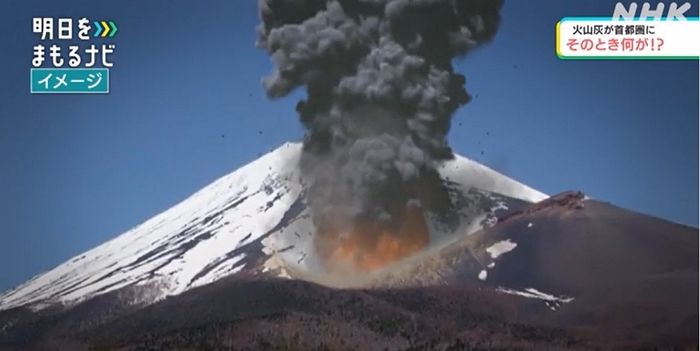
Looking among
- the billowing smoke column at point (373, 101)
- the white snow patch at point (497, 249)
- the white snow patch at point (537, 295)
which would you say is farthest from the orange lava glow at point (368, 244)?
Answer: the white snow patch at point (537, 295)

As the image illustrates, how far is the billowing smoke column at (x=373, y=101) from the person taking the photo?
6477mm

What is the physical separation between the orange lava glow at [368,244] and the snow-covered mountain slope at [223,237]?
0.08 meters

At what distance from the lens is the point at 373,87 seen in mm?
6715

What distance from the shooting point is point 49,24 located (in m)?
6.24

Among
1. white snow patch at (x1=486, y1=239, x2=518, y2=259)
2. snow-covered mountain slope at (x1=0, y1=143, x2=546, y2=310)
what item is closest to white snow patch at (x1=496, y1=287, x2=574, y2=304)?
white snow patch at (x1=486, y1=239, x2=518, y2=259)

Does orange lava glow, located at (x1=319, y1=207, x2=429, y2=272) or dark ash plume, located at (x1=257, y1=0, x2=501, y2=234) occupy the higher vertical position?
dark ash plume, located at (x1=257, y1=0, x2=501, y2=234)

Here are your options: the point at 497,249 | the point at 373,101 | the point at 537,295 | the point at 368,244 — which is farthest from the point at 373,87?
the point at 537,295

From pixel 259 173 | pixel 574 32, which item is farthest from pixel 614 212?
pixel 259 173

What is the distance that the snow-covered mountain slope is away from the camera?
6.24 meters

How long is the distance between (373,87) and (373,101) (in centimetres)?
8

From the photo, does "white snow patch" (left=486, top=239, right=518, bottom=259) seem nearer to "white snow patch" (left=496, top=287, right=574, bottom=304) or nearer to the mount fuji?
the mount fuji

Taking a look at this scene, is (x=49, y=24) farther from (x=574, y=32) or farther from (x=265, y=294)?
(x=574, y=32)

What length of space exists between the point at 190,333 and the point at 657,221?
2.29m

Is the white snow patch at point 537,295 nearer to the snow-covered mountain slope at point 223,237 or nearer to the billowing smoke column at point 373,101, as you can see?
the snow-covered mountain slope at point 223,237
